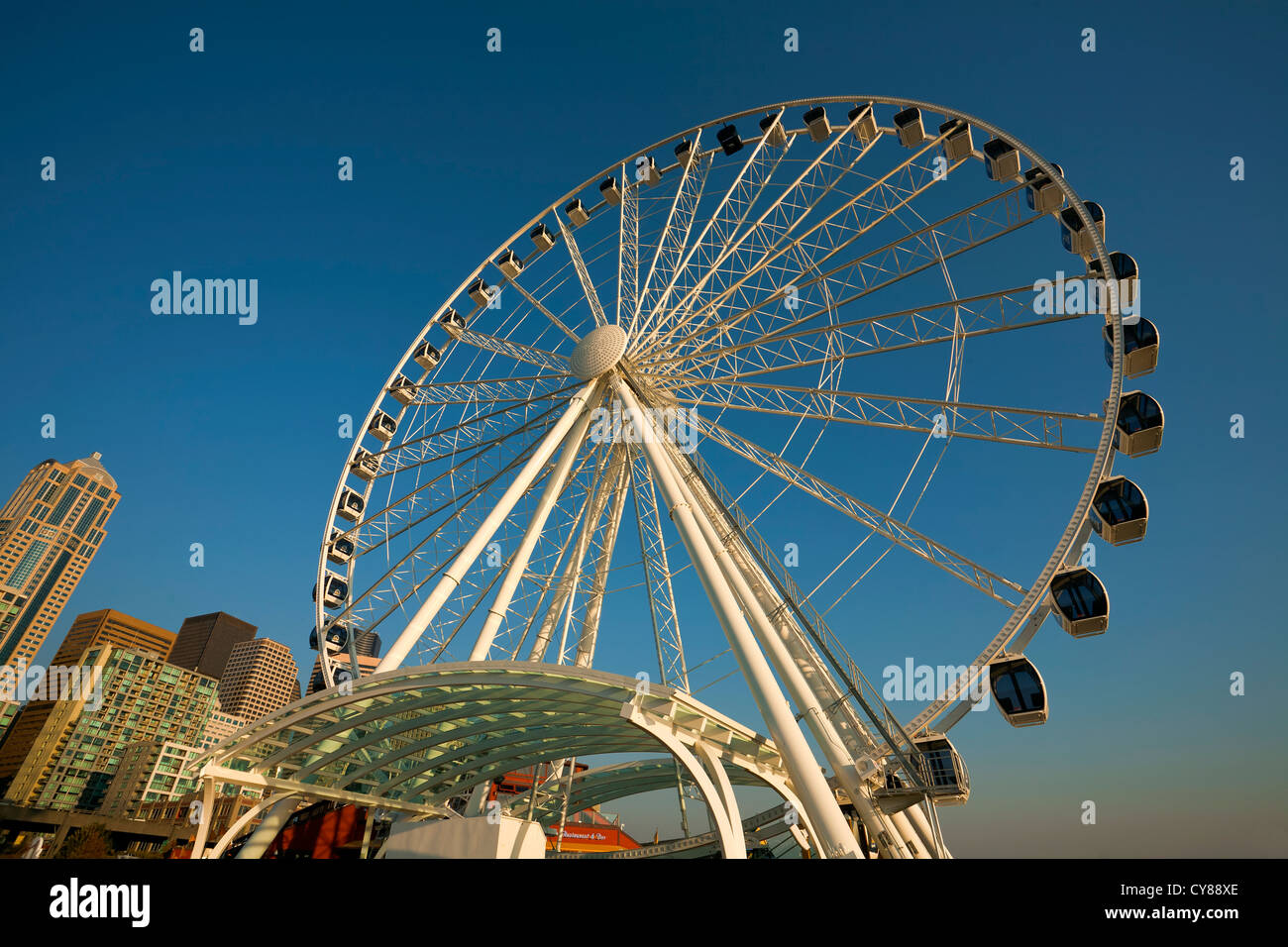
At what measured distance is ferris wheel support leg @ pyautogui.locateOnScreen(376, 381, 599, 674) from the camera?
18.0 metres

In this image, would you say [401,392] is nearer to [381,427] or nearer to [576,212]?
[381,427]

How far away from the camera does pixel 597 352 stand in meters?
22.3

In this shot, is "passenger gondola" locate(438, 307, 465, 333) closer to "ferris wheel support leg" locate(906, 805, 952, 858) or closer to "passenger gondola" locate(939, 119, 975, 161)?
"passenger gondola" locate(939, 119, 975, 161)

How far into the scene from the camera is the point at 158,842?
71.8 meters

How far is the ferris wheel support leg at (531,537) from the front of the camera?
18.7m

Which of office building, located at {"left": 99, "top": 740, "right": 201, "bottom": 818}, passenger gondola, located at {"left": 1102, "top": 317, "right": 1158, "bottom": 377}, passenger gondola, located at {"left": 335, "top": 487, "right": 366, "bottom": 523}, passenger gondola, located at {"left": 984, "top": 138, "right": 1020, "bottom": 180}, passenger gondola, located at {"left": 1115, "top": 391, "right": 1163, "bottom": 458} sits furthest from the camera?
office building, located at {"left": 99, "top": 740, "right": 201, "bottom": 818}

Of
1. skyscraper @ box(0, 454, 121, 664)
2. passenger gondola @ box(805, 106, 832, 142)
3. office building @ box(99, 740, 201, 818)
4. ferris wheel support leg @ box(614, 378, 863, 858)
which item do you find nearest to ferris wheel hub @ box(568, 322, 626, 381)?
ferris wheel support leg @ box(614, 378, 863, 858)

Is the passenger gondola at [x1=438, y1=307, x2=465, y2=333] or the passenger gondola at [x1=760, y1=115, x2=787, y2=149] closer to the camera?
the passenger gondola at [x1=760, y1=115, x2=787, y2=149]

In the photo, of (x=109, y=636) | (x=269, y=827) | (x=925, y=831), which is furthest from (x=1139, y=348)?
(x=109, y=636)

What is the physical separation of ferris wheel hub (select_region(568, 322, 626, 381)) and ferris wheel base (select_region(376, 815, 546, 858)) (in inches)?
502

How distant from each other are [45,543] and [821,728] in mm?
173983
